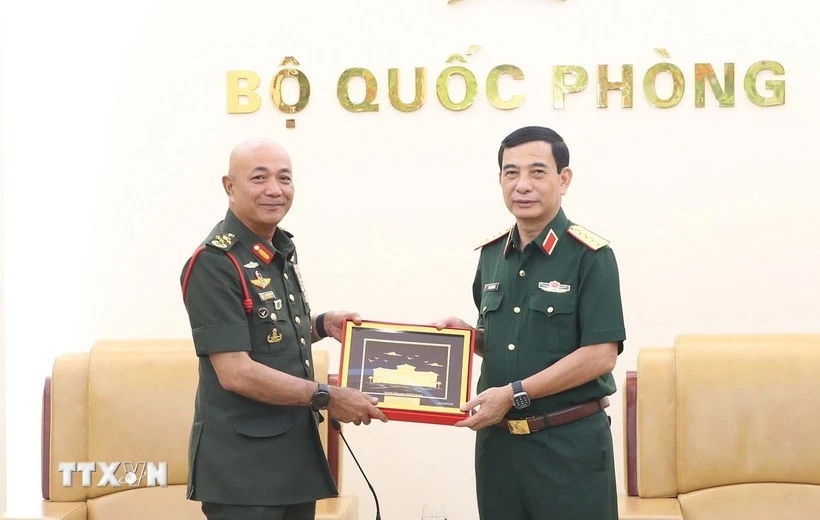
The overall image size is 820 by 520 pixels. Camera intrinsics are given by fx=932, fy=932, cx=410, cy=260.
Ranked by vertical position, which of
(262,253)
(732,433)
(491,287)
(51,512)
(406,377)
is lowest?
(51,512)

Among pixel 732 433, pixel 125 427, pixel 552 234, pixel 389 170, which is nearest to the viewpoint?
pixel 552 234

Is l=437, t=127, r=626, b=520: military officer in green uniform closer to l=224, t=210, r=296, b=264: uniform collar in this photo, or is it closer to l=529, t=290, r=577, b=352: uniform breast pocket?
l=529, t=290, r=577, b=352: uniform breast pocket

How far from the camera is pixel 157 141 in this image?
147 inches

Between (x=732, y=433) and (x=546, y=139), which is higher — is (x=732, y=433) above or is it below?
below

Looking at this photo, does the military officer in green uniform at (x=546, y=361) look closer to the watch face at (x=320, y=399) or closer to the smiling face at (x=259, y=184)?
the watch face at (x=320, y=399)

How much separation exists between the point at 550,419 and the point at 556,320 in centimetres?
26

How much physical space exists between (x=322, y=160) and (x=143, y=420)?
1.23 metres

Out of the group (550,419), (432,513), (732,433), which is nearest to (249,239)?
(550,419)

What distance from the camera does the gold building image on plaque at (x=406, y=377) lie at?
8.32 ft

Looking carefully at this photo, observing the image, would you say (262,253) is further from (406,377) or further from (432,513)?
(432,513)

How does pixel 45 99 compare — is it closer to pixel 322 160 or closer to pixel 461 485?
pixel 322 160

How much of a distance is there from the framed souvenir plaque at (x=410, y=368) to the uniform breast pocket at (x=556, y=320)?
8.8 inches

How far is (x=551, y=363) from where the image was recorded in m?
2.43

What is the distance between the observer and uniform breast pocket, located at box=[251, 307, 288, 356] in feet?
7.70
